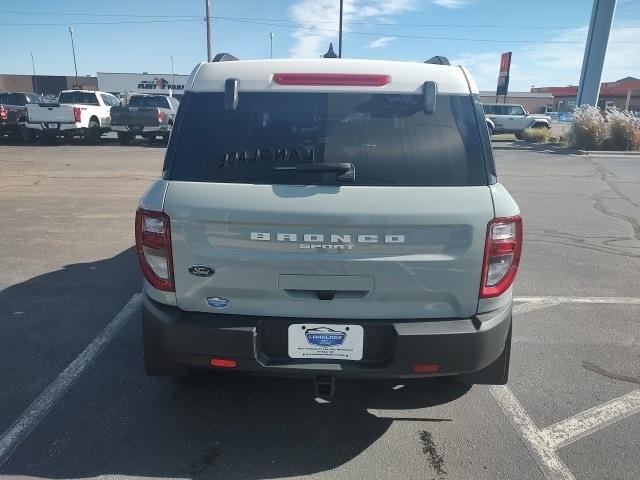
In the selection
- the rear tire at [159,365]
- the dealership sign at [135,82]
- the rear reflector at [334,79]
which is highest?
the dealership sign at [135,82]

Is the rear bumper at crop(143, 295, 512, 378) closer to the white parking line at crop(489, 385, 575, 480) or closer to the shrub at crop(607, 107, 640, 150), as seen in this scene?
the white parking line at crop(489, 385, 575, 480)

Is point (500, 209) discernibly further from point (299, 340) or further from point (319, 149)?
point (299, 340)

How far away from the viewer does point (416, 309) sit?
243cm

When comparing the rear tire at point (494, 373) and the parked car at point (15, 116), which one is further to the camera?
the parked car at point (15, 116)

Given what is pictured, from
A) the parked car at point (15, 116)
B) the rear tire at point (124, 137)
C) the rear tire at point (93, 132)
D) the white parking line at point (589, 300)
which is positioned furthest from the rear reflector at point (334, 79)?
the parked car at point (15, 116)

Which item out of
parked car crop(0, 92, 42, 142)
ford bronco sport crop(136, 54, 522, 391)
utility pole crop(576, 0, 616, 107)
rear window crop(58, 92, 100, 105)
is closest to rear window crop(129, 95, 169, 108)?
rear window crop(58, 92, 100, 105)

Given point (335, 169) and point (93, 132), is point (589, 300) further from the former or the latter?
point (93, 132)

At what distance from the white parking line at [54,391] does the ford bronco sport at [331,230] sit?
1.00 meters

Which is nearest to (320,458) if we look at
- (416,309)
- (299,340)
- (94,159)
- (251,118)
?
(299,340)

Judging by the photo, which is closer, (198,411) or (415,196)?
(415,196)

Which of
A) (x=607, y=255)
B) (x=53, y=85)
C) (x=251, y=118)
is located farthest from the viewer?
(x=53, y=85)

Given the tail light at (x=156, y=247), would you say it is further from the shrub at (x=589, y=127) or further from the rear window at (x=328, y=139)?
the shrub at (x=589, y=127)

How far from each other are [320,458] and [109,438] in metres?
1.20

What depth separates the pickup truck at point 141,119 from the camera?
19.2 meters
